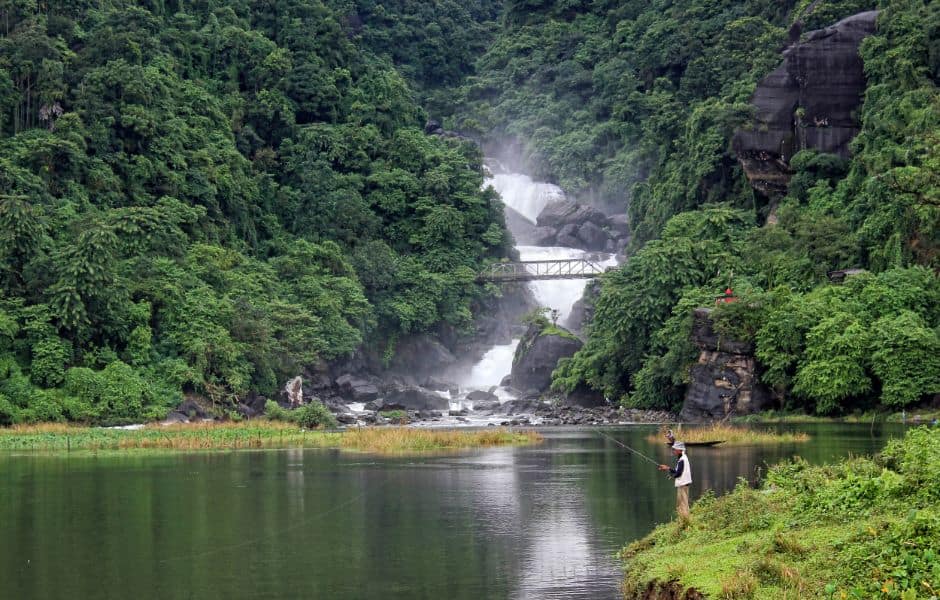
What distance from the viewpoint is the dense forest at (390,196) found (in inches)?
2445

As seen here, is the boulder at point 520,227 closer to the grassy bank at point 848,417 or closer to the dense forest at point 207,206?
the dense forest at point 207,206

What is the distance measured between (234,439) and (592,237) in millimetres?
55845

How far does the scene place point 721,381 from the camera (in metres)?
62.0

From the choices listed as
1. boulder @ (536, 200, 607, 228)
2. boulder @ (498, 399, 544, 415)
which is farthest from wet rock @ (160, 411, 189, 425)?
boulder @ (536, 200, 607, 228)

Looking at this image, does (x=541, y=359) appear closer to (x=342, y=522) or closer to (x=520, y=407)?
(x=520, y=407)

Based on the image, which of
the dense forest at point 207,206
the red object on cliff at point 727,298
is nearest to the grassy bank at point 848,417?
the red object on cliff at point 727,298

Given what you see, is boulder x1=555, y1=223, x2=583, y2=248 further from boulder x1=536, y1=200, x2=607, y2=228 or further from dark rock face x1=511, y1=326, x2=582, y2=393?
dark rock face x1=511, y1=326, x2=582, y2=393

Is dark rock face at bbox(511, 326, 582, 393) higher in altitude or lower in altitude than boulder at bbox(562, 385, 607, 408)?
higher

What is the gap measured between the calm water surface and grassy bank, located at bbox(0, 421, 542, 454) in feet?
17.3

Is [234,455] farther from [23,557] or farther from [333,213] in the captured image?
[333,213]

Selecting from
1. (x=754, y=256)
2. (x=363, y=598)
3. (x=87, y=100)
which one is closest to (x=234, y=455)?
(x=363, y=598)

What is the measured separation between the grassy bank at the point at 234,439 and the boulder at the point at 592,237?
165ft

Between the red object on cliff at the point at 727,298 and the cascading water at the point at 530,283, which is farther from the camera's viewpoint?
the cascading water at the point at 530,283

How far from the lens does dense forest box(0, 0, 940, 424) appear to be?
2445 inches
